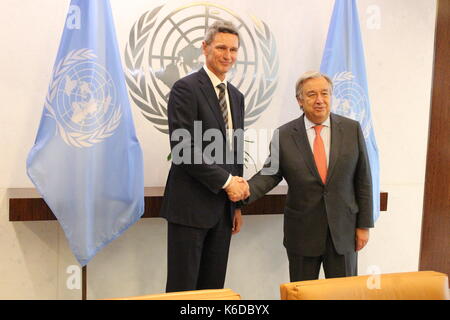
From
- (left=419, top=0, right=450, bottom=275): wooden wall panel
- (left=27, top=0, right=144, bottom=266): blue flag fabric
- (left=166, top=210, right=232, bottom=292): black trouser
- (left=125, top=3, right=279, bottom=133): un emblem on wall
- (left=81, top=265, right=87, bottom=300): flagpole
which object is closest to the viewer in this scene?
(left=166, top=210, right=232, bottom=292): black trouser

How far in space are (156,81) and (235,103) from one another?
0.88m

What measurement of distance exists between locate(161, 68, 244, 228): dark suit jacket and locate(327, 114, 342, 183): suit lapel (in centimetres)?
55

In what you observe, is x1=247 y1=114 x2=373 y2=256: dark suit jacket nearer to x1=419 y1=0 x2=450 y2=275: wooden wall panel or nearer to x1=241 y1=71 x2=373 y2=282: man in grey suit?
x1=241 y1=71 x2=373 y2=282: man in grey suit

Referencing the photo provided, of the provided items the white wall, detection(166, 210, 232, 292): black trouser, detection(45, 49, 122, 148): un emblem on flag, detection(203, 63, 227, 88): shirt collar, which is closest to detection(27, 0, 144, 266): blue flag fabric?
detection(45, 49, 122, 148): un emblem on flag

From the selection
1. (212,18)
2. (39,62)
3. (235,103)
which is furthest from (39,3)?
(235,103)

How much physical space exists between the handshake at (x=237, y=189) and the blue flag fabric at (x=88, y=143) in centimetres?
70

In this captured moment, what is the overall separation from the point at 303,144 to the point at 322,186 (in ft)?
0.81

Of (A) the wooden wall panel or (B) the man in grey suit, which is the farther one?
(A) the wooden wall panel

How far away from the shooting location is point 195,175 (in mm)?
2607

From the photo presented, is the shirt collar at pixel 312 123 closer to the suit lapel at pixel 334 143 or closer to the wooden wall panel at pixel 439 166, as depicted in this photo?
the suit lapel at pixel 334 143

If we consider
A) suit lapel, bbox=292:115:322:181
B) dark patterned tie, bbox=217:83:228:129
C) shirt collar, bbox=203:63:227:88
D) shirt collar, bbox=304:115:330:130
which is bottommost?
suit lapel, bbox=292:115:322:181

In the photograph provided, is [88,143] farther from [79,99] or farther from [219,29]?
[219,29]

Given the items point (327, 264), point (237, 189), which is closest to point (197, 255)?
point (237, 189)

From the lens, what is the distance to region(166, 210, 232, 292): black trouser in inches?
105
